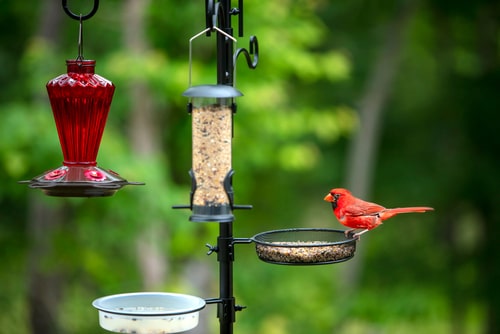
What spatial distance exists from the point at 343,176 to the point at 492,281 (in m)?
2.91

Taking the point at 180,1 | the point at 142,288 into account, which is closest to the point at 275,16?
the point at 180,1

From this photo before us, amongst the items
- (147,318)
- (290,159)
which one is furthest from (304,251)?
(290,159)

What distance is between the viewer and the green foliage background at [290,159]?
878 cm

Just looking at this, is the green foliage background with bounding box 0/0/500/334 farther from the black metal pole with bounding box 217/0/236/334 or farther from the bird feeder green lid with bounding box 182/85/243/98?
the bird feeder green lid with bounding box 182/85/243/98

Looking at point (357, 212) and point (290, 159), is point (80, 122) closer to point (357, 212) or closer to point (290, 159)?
point (357, 212)

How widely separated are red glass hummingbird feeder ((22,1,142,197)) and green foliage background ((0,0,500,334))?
426cm

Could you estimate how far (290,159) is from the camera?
9.84 metres

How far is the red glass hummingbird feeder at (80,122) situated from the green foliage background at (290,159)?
14.0 ft

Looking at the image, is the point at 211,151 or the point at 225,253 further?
the point at 211,151

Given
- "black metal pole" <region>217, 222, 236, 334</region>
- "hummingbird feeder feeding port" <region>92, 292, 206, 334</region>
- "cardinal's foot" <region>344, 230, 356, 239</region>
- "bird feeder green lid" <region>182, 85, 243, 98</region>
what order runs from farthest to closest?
"cardinal's foot" <region>344, 230, 356, 239</region> → "black metal pole" <region>217, 222, 236, 334</region> → "bird feeder green lid" <region>182, 85, 243, 98</region> → "hummingbird feeder feeding port" <region>92, 292, 206, 334</region>

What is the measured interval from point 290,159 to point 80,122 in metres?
6.19

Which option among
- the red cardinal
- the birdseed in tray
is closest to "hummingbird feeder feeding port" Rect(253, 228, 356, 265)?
the birdseed in tray

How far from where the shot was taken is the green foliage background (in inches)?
346

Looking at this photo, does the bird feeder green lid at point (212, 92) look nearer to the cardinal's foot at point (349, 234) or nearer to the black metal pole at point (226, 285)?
the black metal pole at point (226, 285)
